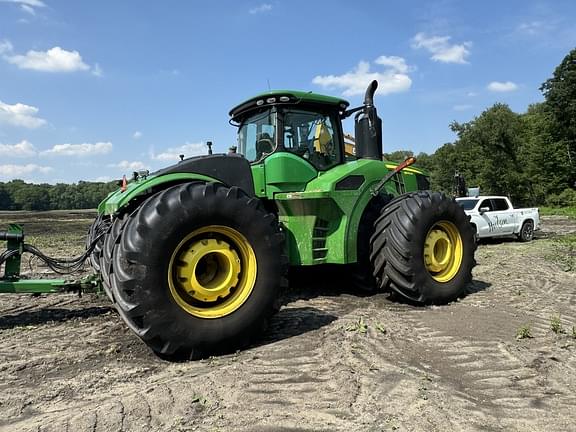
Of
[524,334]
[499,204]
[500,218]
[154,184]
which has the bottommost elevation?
[524,334]

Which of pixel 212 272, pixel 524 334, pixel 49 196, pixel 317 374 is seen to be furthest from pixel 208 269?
pixel 49 196

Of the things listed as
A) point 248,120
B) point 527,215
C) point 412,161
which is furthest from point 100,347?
point 527,215

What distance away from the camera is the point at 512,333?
4.61 m

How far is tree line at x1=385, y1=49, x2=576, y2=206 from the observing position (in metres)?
45.7

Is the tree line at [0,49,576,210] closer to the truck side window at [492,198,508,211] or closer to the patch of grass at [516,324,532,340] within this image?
the truck side window at [492,198,508,211]

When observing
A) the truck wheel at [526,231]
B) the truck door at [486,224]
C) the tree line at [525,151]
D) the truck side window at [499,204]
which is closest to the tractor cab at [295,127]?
the truck door at [486,224]

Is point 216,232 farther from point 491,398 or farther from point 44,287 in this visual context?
point 491,398

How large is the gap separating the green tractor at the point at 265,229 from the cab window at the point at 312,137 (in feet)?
0.05

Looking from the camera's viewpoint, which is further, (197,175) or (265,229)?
(197,175)

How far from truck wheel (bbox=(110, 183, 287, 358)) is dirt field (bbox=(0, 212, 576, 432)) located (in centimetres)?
25

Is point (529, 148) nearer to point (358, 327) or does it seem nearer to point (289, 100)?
point (289, 100)

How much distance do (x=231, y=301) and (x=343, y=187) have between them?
7.50 ft

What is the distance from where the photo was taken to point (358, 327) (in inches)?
185

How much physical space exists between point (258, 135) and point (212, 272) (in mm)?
2633
